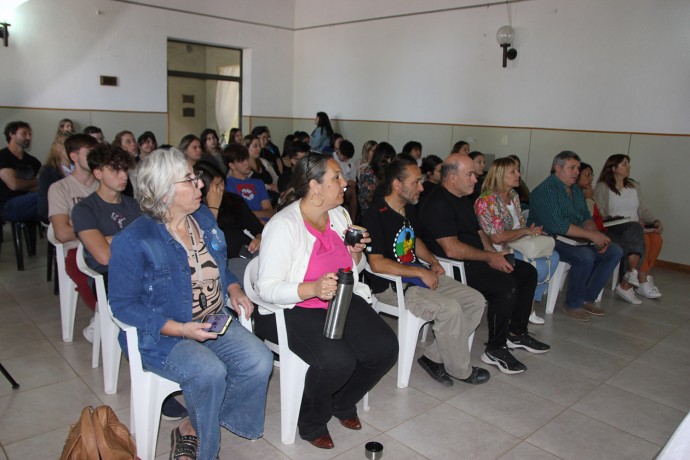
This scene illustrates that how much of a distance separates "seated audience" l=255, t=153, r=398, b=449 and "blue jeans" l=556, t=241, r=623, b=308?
2.35 m

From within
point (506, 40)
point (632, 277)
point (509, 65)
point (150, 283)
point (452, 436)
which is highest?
point (506, 40)

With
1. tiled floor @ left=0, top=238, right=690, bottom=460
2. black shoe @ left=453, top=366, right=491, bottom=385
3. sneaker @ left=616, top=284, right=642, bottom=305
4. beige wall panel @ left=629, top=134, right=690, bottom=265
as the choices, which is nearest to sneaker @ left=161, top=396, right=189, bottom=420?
tiled floor @ left=0, top=238, right=690, bottom=460

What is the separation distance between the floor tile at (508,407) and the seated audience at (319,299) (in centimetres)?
66

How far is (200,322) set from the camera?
6.75ft

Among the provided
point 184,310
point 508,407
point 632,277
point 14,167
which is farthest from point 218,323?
point 14,167

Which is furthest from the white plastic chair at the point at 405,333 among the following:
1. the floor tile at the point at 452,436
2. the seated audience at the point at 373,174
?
the seated audience at the point at 373,174

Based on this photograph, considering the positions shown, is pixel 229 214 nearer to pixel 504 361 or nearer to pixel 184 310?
pixel 184 310

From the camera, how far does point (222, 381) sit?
2020mm

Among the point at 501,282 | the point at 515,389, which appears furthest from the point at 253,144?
the point at 515,389

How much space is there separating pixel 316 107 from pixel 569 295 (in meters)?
6.65

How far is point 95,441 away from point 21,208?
390 cm

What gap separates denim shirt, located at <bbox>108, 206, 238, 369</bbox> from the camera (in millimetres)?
1985

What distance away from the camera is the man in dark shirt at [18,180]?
482 centimetres

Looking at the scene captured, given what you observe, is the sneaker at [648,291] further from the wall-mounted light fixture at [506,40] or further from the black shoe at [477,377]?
the wall-mounted light fixture at [506,40]
